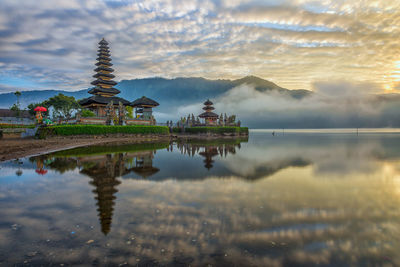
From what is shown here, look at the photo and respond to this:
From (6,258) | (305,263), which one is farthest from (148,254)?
(305,263)

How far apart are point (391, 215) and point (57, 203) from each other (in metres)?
9.51

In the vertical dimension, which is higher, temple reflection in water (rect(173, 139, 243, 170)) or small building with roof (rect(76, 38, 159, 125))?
small building with roof (rect(76, 38, 159, 125))

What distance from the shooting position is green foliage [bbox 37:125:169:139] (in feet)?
92.6

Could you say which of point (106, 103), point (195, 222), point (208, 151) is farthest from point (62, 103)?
point (195, 222)

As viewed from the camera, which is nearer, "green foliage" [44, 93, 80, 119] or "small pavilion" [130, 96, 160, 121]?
"small pavilion" [130, 96, 160, 121]

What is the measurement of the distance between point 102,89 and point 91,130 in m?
18.6

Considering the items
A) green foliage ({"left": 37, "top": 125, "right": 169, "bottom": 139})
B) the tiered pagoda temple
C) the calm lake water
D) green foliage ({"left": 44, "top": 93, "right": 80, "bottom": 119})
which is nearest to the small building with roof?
the tiered pagoda temple

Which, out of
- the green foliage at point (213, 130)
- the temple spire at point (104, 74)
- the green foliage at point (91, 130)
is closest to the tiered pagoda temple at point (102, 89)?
the temple spire at point (104, 74)

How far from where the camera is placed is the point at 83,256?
3582mm

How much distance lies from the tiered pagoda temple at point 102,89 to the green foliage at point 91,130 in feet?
33.7

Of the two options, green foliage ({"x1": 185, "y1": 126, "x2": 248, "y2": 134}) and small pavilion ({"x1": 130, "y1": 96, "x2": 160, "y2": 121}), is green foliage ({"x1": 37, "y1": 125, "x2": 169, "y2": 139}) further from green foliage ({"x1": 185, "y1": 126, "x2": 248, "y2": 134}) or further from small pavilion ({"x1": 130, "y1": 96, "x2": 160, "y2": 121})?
green foliage ({"x1": 185, "y1": 126, "x2": 248, "y2": 134})

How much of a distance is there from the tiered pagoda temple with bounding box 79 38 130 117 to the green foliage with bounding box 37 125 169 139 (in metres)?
10.3

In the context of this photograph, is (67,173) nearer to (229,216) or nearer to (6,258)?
(6,258)

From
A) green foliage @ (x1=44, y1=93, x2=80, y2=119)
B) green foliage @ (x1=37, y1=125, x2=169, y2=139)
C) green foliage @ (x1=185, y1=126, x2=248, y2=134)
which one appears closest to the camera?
green foliage @ (x1=37, y1=125, x2=169, y2=139)
